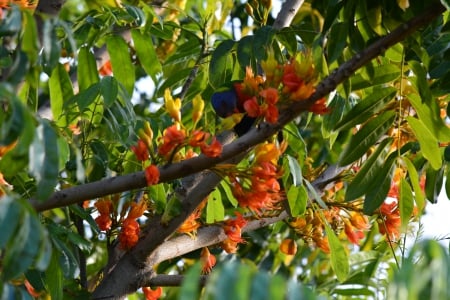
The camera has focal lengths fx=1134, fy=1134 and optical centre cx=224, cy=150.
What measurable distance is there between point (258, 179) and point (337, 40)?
31 centimetres

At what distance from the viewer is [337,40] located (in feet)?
6.66

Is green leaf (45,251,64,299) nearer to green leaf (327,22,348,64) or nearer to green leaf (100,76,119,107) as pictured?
green leaf (100,76,119,107)

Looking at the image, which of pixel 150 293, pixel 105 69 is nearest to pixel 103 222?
pixel 150 293

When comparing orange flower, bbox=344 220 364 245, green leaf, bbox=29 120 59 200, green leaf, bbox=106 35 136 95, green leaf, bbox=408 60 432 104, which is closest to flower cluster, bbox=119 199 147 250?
green leaf, bbox=106 35 136 95

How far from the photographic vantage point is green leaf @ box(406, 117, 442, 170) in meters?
2.16

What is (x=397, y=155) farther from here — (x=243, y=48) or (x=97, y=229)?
(x=97, y=229)

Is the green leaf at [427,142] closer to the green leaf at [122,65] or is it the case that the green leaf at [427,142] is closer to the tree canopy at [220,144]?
the tree canopy at [220,144]

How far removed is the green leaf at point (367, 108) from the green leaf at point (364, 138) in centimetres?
3

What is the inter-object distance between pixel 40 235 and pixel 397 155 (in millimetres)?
958

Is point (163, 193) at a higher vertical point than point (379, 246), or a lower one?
higher

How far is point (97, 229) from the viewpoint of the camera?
8.13ft

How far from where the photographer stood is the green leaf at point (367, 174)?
88.4 inches

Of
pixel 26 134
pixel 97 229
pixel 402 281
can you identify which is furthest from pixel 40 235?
pixel 97 229

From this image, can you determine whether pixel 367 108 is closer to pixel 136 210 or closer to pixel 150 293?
pixel 136 210
